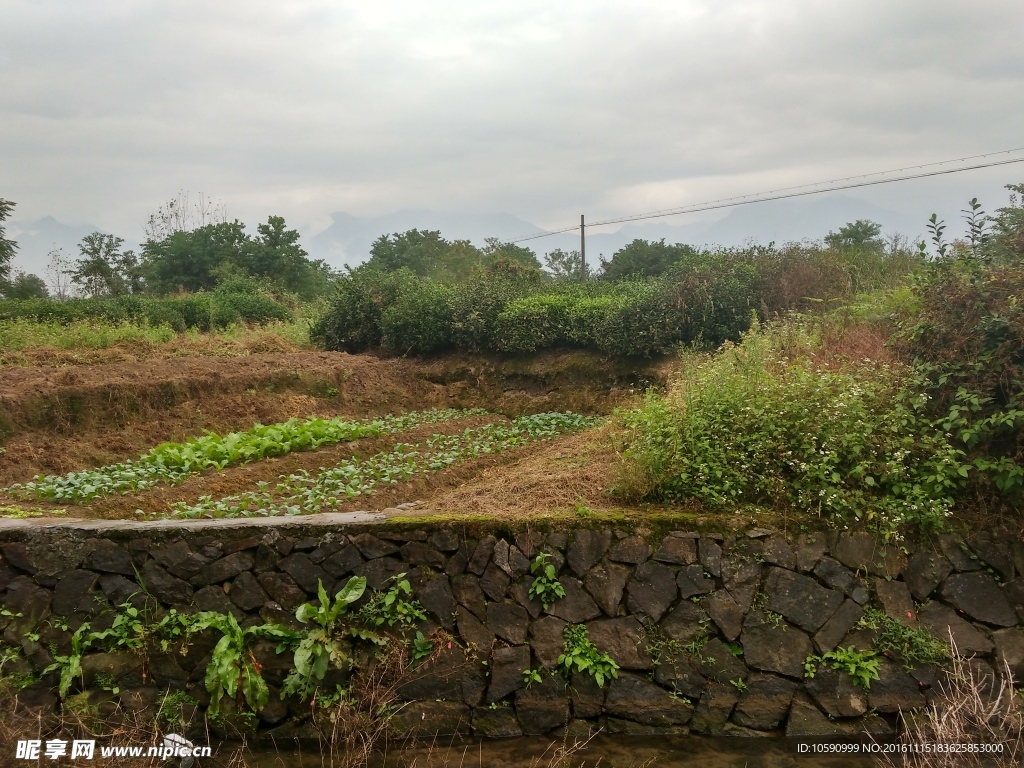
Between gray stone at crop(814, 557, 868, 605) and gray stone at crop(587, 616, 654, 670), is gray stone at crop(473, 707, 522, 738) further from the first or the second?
gray stone at crop(814, 557, 868, 605)

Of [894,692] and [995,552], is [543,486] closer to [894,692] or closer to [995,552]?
[894,692]

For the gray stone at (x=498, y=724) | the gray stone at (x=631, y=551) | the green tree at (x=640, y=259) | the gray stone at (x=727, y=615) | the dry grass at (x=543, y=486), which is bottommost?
the gray stone at (x=498, y=724)

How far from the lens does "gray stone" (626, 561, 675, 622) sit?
5.59m

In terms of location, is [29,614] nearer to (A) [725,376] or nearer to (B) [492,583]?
(B) [492,583]

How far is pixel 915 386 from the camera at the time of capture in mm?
6176

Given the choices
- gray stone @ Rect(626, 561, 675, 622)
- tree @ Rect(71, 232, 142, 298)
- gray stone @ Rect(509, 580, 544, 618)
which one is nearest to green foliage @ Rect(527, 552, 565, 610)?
gray stone @ Rect(509, 580, 544, 618)

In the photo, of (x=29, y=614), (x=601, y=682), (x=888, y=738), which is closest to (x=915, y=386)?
(x=888, y=738)

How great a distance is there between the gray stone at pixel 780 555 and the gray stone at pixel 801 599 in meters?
0.05

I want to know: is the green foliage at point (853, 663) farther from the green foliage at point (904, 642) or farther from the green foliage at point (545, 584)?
the green foliage at point (545, 584)

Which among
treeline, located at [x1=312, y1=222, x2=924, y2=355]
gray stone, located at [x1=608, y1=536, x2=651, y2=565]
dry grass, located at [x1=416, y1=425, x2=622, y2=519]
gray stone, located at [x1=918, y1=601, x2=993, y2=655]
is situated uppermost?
treeline, located at [x1=312, y1=222, x2=924, y2=355]

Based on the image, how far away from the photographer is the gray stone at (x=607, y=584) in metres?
5.61

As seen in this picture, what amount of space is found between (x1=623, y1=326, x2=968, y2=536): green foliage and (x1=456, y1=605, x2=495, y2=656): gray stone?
162 cm

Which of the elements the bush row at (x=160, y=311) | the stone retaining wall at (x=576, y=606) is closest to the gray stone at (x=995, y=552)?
the stone retaining wall at (x=576, y=606)

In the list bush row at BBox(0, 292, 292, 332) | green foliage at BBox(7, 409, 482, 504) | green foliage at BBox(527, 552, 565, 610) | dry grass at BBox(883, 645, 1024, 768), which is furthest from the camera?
bush row at BBox(0, 292, 292, 332)
